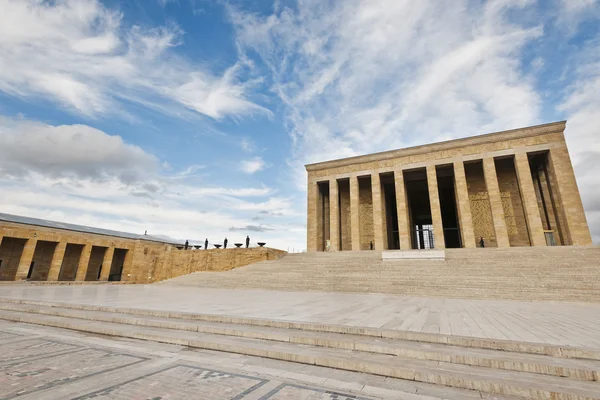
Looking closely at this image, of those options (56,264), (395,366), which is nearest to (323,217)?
(56,264)

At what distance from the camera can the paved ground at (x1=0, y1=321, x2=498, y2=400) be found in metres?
2.50

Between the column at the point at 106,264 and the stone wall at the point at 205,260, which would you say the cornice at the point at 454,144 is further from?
the column at the point at 106,264

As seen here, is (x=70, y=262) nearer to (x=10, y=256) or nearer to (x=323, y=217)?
(x=10, y=256)

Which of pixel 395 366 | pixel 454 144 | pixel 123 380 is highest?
pixel 454 144

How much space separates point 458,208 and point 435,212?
5.73 feet

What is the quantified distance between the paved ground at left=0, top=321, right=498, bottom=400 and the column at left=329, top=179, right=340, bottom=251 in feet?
71.7

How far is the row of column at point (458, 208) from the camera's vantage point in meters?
19.9

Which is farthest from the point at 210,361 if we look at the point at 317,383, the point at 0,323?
the point at 0,323

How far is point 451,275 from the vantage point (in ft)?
37.4

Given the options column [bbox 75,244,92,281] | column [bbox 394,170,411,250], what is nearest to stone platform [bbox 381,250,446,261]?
column [bbox 394,170,411,250]

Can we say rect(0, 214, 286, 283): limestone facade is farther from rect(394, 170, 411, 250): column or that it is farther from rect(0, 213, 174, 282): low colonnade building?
rect(394, 170, 411, 250): column

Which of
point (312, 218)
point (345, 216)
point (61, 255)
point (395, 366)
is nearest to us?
point (395, 366)

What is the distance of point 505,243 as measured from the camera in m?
19.9

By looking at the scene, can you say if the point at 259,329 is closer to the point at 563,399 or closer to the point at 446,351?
the point at 446,351
